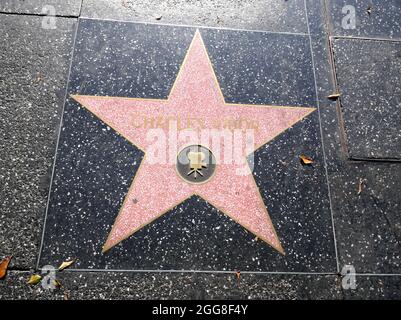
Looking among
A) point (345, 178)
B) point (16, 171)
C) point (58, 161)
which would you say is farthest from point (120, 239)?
point (345, 178)

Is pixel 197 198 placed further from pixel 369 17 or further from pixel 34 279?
pixel 369 17

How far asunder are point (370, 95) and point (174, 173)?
1670 mm

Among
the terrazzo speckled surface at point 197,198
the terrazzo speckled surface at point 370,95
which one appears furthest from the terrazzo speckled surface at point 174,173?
the terrazzo speckled surface at point 370,95

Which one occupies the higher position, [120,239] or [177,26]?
[177,26]

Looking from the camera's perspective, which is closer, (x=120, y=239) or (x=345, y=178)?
(x=120, y=239)

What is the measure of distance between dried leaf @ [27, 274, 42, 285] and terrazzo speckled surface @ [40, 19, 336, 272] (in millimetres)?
81

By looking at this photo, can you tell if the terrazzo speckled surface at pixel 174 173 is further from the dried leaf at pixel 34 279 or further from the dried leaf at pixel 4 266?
the dried leaf at pixel 4 266

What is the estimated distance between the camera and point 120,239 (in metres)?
2.26

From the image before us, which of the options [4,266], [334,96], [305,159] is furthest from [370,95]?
[4,266]
